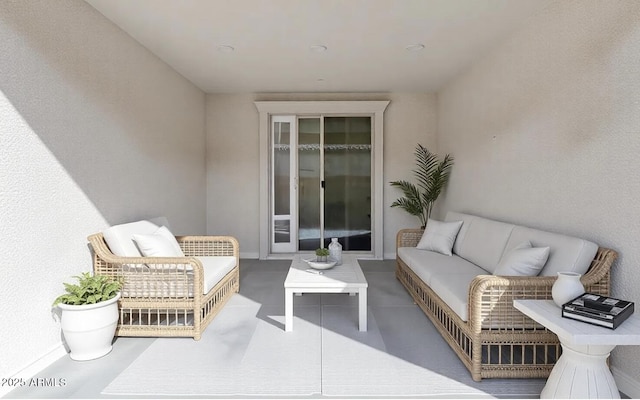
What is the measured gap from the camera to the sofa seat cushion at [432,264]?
2.95 meters

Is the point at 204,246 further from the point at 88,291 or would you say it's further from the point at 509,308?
the point at 509,308

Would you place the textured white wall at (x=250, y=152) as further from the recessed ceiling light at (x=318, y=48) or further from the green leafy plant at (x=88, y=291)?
the green leafy plant at (x=88, y=291)

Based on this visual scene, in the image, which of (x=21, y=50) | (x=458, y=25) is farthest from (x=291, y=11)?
(x=21, y=50)

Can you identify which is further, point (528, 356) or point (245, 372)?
point (528, 356)

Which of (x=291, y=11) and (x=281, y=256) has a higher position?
(x=291, y=11)

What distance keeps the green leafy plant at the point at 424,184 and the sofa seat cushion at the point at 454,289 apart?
86.0 inches

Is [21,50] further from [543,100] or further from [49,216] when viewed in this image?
[543,100]

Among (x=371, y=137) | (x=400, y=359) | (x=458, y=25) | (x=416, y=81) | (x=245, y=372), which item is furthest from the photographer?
(x=371, y=137)

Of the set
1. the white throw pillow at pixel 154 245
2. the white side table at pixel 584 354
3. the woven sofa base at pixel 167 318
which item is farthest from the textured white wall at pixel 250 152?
the white side table at pixel 584 354

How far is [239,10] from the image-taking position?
276 centimetres

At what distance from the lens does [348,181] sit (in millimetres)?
5566

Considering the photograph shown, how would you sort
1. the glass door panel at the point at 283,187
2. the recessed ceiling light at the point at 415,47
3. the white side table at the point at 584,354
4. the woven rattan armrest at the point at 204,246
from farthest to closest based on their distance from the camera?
the glass door panel at the point at 283,187 < the woven rattan armrest at the point at 204,246 < the recessed ceiling light at the point at 415,47 < the white side table at the point at 584,354

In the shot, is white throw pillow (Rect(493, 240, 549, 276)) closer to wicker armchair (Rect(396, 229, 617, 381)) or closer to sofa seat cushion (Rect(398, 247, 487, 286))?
wicker armchair (Rect(396, 229, 617, 381))

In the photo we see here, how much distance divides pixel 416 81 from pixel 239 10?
285 cm
